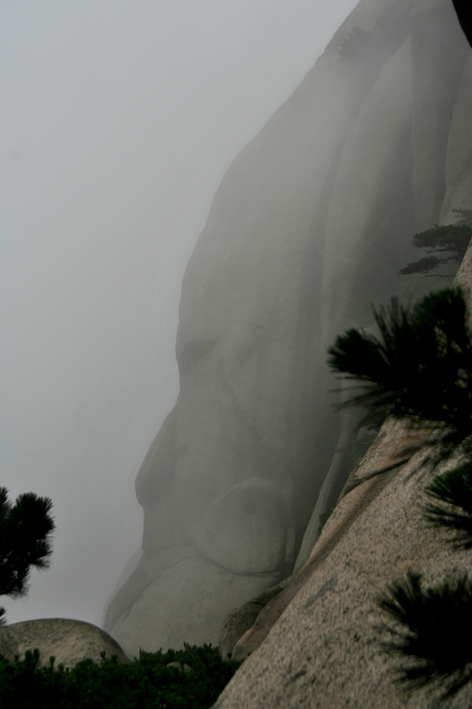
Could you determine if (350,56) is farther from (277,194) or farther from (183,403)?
(183,403)

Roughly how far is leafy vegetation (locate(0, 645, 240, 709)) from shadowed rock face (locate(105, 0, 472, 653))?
28.3 ft

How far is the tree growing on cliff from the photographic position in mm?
6227

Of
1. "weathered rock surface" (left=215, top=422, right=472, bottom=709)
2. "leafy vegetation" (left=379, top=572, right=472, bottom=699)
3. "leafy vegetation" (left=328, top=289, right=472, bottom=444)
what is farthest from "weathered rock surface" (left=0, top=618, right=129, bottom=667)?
"leafy vegetation" (left=328, top=289, right=472, bottom=444)

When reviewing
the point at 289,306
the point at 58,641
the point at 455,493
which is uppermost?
the point at 289,306

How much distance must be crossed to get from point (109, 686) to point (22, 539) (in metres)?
2.21

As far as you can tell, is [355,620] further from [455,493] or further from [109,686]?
[109,686]

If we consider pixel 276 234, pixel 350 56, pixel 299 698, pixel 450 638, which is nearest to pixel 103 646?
pixel 299 698

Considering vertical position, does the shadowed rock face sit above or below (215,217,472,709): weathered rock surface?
above

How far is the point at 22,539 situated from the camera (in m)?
6.27

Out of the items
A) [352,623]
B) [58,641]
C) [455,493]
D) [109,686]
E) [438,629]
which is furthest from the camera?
[58,641]

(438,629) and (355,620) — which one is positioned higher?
(438,629)

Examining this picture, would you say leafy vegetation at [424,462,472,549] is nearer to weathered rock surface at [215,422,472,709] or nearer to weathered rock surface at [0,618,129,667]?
weathered rock surface at [215,422,472,709]

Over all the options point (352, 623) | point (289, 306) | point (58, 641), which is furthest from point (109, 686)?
point (289, 306)

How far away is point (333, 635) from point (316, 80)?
23493mm
